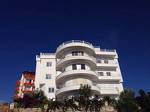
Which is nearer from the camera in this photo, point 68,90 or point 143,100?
point 143,100

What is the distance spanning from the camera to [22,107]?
45.7 meters

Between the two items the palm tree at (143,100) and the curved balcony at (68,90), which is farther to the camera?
the curved balcony at (68,90)

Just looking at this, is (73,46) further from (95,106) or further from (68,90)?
(95,106)

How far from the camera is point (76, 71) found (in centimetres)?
5447

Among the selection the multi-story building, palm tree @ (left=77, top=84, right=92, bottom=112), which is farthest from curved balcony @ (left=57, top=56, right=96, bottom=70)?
the multi-story building

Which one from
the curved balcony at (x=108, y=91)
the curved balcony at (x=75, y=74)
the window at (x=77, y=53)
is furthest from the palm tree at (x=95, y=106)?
the window at (x=77, y=53)

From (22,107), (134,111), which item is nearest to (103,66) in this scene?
(134,111)

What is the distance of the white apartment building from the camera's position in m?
55.0

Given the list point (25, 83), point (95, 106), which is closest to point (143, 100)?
point (95, 106)

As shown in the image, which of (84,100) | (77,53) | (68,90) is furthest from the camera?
(77,53)

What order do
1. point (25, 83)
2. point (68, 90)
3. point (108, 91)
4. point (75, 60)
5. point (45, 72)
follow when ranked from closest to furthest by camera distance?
point (68, 90), point (108, 91), point (75, 60), point (45, 72), point (25, 83)

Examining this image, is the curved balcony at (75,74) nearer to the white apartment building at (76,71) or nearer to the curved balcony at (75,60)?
the white apartment building at (76,71)

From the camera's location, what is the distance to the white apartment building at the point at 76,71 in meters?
55.0

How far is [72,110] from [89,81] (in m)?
15.3
